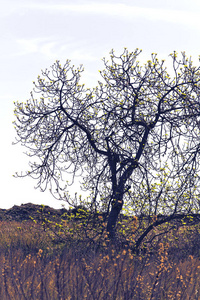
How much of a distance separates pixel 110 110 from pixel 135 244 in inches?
151

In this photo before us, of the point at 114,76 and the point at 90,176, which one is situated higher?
the point at 114,76

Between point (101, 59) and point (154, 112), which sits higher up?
point (101, 59)

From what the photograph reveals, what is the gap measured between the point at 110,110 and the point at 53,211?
10191mm

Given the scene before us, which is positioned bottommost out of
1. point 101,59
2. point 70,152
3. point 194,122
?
point 70,152

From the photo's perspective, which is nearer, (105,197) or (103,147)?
(105,197)

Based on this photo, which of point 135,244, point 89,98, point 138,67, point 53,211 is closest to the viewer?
point 135,244

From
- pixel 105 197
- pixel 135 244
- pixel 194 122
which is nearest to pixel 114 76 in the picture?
pixel 194 122

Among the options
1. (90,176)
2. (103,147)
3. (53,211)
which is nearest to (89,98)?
(103,147)

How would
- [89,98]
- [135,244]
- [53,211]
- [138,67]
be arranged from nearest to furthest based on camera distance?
[135,244]
[138,67]
[89,98]
[53,211]

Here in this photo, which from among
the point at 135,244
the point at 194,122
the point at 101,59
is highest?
the point at 101,59

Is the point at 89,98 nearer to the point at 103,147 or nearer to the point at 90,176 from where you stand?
the point at 103,147

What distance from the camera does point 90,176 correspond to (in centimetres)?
1163

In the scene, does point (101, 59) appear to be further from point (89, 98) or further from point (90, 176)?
point (90, 176)

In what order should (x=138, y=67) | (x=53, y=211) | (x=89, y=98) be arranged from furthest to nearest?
(x=53, y=211), (x=89, y=98), (x=138, y=67)
